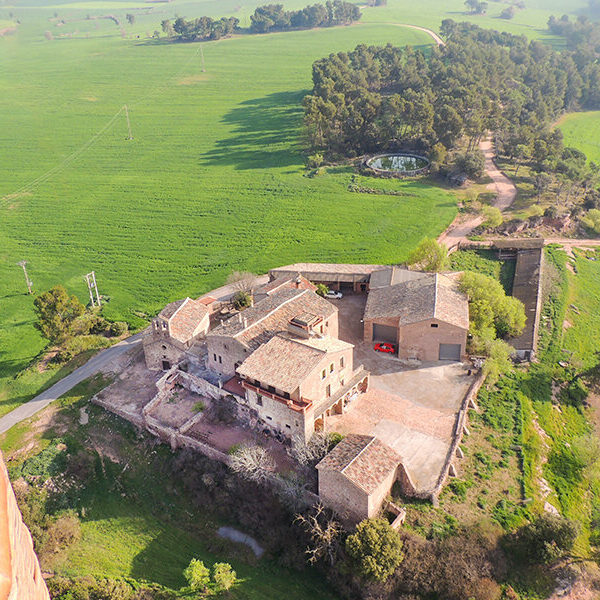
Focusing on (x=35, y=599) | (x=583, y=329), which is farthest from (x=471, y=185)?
(x=35, y=599)

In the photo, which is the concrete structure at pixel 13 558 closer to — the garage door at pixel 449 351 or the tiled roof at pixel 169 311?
the tiled roof at pixel 169 311

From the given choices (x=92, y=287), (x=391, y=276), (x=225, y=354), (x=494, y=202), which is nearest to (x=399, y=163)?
(x=494, y=202)

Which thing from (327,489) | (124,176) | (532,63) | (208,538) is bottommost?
(208,538)

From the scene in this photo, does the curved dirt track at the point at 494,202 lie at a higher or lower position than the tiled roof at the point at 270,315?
lower

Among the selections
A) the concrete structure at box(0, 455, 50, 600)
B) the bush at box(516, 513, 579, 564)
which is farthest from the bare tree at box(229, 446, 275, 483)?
the concrete structure at box(0, 455, 50, 600)

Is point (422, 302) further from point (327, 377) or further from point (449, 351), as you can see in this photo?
point (327, 377)

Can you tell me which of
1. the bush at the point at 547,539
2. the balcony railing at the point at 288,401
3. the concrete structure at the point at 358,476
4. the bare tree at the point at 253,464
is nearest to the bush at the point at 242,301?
the balcony railing at the point at 288,401

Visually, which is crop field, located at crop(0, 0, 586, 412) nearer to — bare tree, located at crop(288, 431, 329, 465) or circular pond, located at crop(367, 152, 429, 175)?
circular pond, located at crop(367, 152, 429, 175)

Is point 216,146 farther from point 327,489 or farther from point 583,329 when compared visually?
point 327,489
